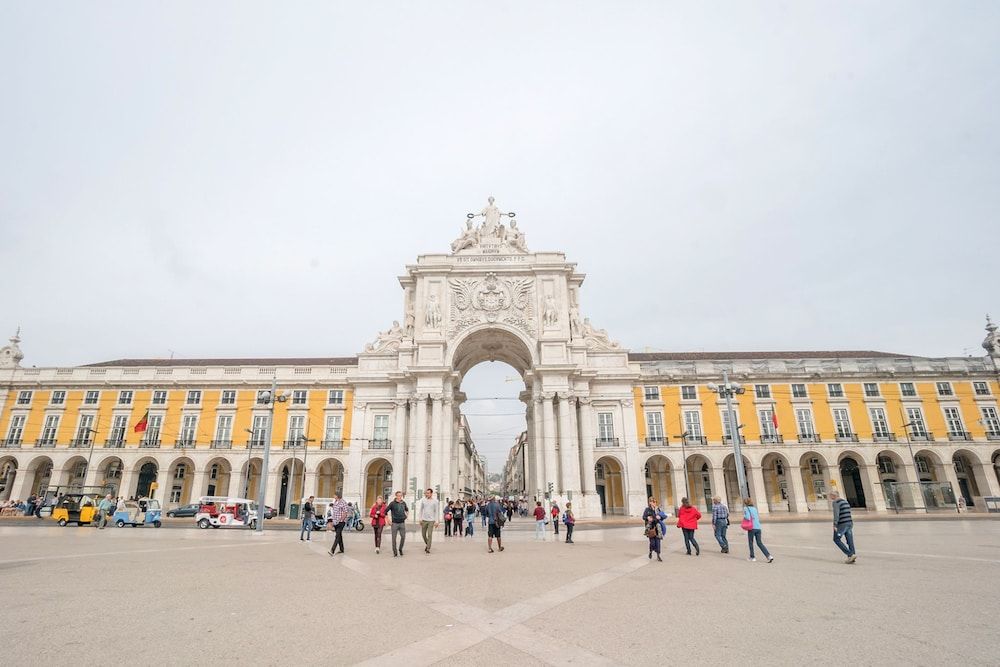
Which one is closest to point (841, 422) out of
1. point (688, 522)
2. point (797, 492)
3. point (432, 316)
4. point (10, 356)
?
point (797, 492)

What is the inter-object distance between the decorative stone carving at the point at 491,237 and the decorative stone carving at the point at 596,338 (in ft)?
29.1

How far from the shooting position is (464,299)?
4506 cm

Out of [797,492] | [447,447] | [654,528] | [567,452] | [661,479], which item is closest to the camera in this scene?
[654,528]

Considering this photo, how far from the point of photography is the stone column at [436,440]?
39.7m

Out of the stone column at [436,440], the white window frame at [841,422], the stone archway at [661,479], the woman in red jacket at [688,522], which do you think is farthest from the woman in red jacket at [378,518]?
the white window frame at [841,422]

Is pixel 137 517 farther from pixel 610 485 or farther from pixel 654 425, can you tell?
pixel 654 425

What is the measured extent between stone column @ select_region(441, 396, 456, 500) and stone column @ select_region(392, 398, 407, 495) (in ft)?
10.8

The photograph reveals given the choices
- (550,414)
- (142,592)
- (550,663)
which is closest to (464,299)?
(550,414)

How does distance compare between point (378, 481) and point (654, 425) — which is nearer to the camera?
point (654, 425)

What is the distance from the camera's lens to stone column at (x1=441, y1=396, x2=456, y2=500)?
40.0 metres

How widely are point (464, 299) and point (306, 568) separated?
34.6 meters

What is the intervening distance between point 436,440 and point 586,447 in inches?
476

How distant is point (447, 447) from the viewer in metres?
40.9

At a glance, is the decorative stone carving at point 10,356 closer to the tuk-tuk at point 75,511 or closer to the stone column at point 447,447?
the tuk-tuk at point 75,511
